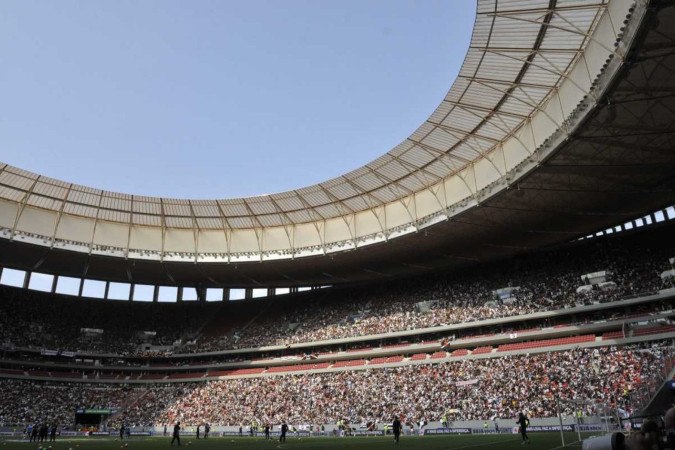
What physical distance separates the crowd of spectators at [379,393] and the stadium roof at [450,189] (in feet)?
35.8

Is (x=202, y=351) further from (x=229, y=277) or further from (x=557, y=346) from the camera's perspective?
(x=557, y=346)

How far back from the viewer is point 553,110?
1184 inches

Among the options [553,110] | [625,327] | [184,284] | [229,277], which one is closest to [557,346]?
[625,327]

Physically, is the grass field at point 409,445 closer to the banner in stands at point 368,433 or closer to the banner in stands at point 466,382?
the banner in stands at point 368,433

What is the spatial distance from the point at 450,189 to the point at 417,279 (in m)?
18.3

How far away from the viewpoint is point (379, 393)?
42.3m

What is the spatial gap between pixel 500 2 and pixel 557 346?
86.0 feet

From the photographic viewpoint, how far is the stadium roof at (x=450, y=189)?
25109 millimetres

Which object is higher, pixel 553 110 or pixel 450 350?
pixel 553 110

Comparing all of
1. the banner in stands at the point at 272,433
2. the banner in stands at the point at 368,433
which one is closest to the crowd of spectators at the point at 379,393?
the banner in stands at the point at 272,433

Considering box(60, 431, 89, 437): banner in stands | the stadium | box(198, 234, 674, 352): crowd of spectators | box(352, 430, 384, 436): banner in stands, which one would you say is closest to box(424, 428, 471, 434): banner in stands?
the stadium

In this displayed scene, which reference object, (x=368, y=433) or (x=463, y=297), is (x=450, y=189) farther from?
(x=368, y=433)

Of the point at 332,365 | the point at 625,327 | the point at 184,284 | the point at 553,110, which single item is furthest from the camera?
the point at 184,284

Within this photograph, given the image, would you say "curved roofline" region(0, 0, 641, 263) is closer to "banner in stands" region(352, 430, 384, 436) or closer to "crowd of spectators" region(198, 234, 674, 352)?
"crowd of spectators" region(198, 234, 674, 352)
